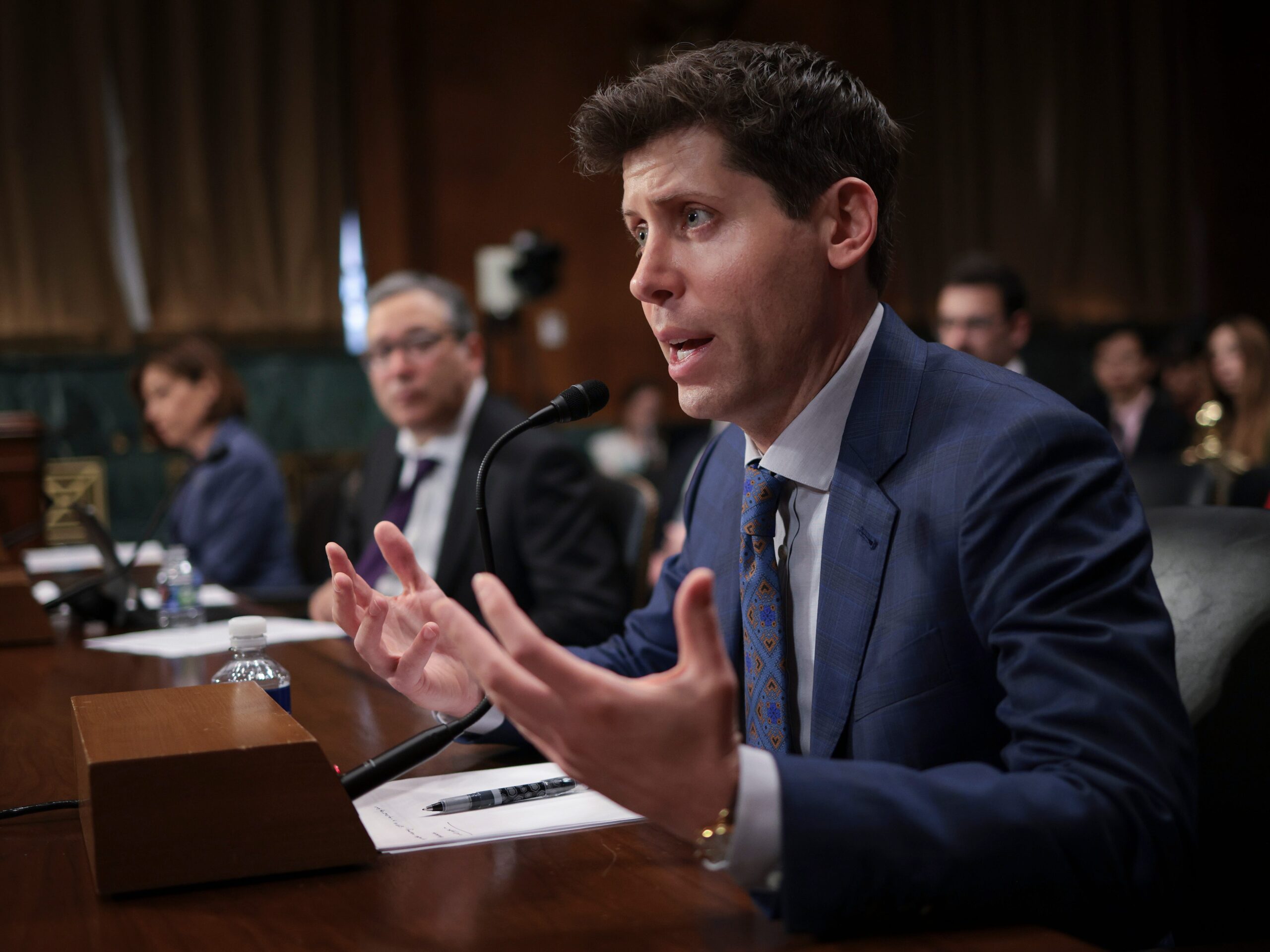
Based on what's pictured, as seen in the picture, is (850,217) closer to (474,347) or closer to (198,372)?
(474,347)

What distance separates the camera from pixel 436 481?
10.0ft

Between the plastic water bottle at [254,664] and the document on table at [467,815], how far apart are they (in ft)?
1.04

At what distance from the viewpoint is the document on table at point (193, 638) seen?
2068 millimetres

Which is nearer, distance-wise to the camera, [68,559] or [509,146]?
[68,559]

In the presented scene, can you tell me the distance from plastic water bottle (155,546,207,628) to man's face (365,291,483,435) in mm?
712

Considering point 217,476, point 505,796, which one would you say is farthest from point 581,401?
point 217,476

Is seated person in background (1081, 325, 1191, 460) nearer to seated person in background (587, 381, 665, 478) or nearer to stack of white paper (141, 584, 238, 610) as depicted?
seated person in background (587, 381, 665, 478)

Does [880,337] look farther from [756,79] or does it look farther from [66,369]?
[66,369]

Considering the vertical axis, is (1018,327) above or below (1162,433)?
above

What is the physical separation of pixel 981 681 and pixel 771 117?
0.58 m

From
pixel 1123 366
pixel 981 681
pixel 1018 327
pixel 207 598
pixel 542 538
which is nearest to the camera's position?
pixel 981 681

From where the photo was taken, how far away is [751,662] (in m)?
1.29

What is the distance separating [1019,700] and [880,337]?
463mm

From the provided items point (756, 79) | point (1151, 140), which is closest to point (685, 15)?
point (1151, 140)
